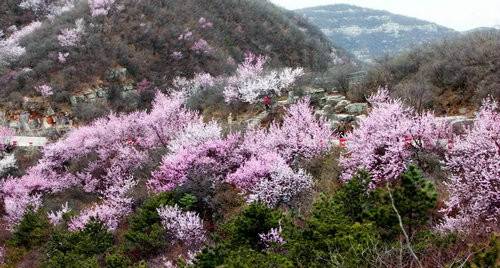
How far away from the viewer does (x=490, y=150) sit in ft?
32.9

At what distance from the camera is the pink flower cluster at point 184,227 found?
43.4 ft

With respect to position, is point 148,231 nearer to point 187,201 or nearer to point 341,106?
point 187,201

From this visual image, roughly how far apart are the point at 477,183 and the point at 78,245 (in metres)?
9.40

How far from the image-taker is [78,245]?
13.2 meters

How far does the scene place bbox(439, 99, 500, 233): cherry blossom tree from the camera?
359 inches

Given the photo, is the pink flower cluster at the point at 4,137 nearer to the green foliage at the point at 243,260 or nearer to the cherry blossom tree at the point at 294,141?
the cherry blossom tree at the point at 294,141

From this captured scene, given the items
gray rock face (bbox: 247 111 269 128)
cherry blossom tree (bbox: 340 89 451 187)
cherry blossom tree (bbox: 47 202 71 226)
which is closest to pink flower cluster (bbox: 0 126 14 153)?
cherry blossom tree (bbox: 47 202 71 226)

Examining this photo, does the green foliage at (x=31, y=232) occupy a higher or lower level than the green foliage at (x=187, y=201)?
lower

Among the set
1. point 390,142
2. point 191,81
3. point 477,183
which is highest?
point 477,183

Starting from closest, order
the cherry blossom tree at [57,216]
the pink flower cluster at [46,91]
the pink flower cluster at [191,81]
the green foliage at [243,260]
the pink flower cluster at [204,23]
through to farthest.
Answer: the green foliage at [243,260]
the cherry blossom tree at [57,216]
the pink flower cluster at [46,91]
the pink flower cluster at [191,81]
the pink flower cluster at [204,23]

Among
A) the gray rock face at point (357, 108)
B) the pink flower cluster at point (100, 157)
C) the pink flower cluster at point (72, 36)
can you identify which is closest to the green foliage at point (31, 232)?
the pink flower cluster at point (100, 157)

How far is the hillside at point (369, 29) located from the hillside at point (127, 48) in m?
50.6

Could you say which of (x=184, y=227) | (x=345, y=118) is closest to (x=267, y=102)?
(x=345, y=118)

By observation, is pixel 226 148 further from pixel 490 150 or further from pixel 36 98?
pixel 36 98
